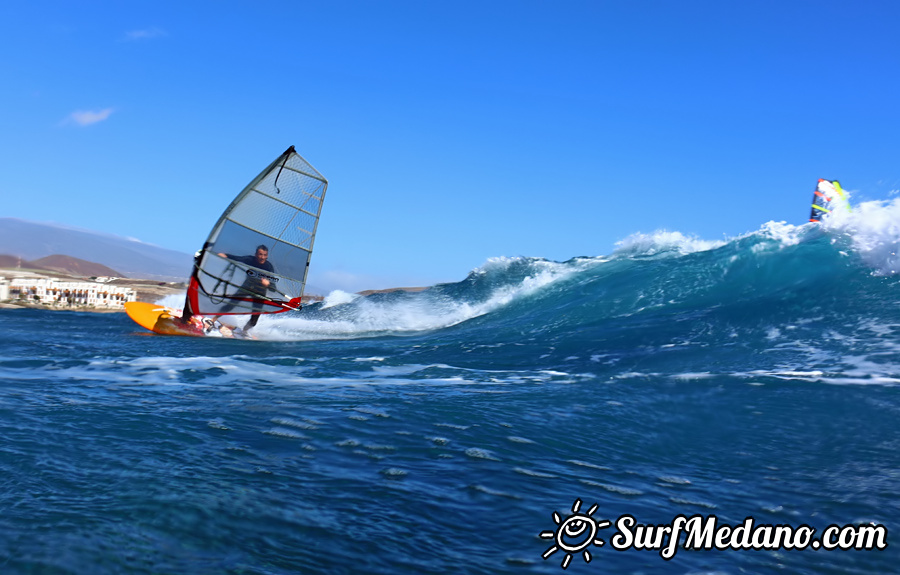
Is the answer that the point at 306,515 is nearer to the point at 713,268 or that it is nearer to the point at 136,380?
the point at 136,380

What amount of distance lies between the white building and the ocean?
18954 mm

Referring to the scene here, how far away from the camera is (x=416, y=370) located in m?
7.64

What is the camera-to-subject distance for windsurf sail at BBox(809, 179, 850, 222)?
16891 mm

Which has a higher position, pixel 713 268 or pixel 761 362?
pixel 713 268

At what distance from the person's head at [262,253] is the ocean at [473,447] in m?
2.74

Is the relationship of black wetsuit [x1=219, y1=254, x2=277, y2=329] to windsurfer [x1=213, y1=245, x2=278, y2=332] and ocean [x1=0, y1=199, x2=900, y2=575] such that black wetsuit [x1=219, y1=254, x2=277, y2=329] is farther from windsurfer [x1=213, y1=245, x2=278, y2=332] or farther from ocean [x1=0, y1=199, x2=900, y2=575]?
ocean [x1=0, y1=199, x2=900, y2=575]

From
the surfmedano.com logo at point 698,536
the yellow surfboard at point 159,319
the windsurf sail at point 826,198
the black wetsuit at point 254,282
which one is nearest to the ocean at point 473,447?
the surfmedano.com logo at point 698,536

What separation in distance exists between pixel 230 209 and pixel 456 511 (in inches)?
366

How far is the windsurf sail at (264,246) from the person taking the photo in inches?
438

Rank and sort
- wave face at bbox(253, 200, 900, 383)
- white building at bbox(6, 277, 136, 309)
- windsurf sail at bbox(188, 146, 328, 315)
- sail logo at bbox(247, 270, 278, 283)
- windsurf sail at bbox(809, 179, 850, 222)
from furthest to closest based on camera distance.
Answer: white building at bbox(6, 277, 136, 309), windsurf sail at bbox(809, 179, 850, 222), sail logo at bbox(247, 270, 278, 283), windsurf sail at bbox(188, 146, 328, 315), wave face at bbox(253, 200, 900, 383)

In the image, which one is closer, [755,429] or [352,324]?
[755,429]

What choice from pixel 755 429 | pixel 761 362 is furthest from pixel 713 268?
pixel 755 429

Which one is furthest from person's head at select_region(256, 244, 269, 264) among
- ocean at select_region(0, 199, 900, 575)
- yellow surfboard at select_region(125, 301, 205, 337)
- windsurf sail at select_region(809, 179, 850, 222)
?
windsurf sail at select_region(809, 179, 850, 222)

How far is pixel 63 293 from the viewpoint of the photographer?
90.3 feet
